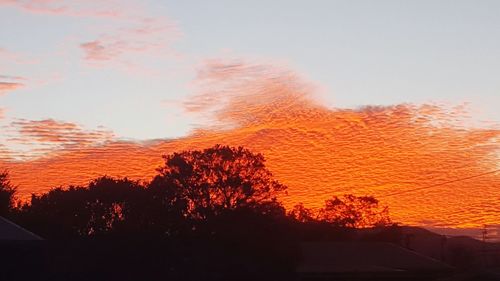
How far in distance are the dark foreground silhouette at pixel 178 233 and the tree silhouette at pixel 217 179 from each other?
0.08 metres

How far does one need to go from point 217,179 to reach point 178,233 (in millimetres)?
14515

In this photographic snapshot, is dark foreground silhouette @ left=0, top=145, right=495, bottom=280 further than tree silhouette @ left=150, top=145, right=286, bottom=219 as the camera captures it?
No

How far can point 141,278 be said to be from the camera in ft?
137

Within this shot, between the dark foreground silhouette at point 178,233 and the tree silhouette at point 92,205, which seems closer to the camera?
the dark foreground silhouette at point 178,233

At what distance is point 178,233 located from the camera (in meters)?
47.7

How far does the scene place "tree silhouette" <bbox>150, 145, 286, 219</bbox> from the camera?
59.7 meters

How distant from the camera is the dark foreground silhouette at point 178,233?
1580 inches

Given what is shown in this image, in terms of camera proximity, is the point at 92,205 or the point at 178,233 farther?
the point at 92,205

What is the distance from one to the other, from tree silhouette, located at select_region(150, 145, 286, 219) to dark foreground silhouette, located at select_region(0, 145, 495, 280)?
82 millimetres

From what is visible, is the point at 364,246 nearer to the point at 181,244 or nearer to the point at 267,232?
the point at 267,232

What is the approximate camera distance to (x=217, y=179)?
2434 inches

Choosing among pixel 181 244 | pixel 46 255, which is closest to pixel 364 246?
pixel 181 244

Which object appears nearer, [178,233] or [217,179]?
[178,233]

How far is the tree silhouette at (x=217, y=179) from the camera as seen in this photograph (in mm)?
59688
